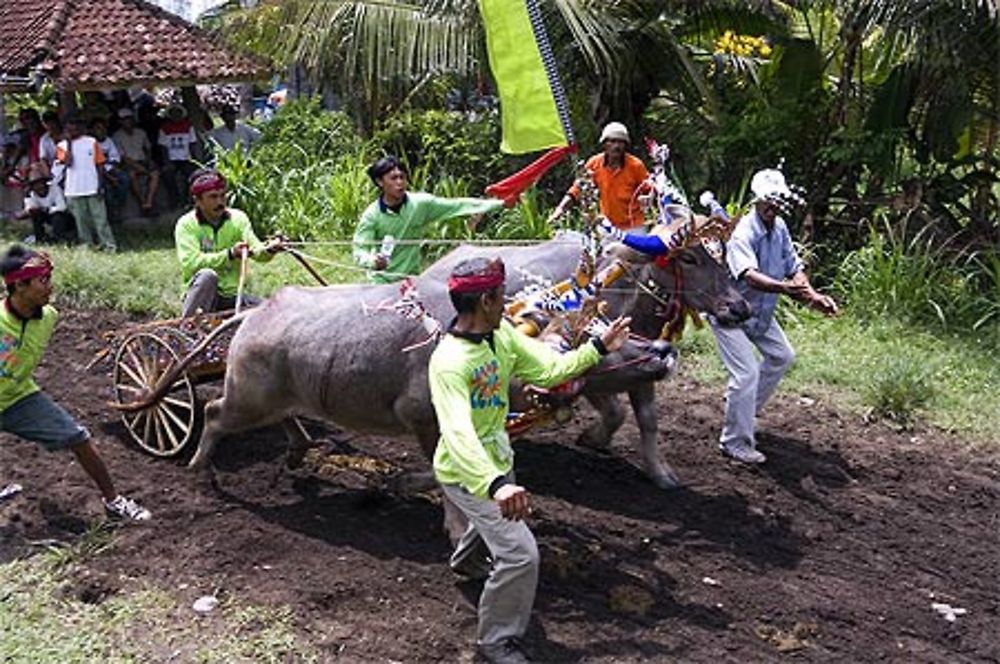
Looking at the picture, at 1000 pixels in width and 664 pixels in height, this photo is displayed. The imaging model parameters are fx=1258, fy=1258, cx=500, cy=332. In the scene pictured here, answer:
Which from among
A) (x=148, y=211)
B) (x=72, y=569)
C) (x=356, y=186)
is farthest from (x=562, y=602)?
(x=148, y=211)

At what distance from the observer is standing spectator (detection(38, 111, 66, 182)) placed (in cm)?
1648

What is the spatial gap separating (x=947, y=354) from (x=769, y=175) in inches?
145

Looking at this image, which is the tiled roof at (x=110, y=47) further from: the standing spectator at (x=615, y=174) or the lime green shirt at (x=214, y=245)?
the standing spectator at (x=615, y=174)

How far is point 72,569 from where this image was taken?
6.51 meters

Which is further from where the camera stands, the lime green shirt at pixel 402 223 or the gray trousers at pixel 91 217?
the gray trousers at pixel 91 217

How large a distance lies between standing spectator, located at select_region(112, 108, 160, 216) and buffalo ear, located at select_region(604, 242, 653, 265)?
1111cm

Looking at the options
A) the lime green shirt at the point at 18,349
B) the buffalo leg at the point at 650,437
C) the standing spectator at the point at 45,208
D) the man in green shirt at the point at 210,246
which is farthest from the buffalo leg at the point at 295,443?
the standing spectator at the point at 45,208

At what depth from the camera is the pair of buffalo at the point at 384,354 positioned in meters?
6.85

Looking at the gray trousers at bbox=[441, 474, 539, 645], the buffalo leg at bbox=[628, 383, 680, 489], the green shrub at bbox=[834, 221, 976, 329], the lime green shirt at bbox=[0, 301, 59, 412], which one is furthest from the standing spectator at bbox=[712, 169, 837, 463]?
the lime green shirt at bbox=[0, 301, 59, 412]

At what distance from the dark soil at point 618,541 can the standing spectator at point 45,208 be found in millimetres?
7604

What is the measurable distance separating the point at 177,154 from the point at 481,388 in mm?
13140

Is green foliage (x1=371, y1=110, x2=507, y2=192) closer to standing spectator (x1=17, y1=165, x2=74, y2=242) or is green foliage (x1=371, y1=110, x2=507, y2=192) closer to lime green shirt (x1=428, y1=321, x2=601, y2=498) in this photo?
standing spectator (x1=17, y1=165, x2=74, y2=242)

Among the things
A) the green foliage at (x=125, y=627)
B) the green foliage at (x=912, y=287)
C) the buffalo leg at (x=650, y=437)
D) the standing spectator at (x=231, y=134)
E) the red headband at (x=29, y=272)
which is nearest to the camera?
the green foliage at (x=125, y=627)

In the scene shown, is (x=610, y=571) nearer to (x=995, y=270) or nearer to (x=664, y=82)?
(x=995, y=270)
